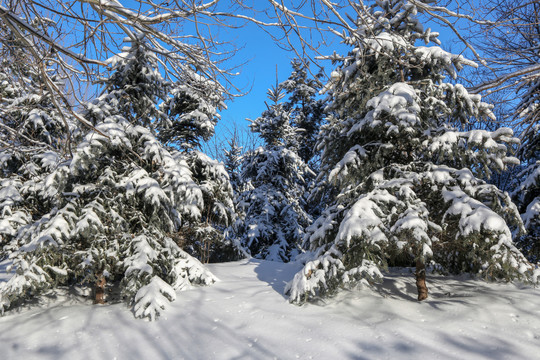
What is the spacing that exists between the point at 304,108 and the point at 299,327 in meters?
15.7

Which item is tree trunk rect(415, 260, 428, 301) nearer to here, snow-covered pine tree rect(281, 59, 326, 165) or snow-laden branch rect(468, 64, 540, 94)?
snow-laden branch rect(468, 64, 540, 94)

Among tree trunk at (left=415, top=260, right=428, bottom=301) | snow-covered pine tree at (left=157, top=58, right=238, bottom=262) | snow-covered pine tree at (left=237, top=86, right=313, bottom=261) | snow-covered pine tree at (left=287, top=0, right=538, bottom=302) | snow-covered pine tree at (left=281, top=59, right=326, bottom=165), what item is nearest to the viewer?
snow-covered pine tree at (left=287, top=0, right=538, bottom=302)

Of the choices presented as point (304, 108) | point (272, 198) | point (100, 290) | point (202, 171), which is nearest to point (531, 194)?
point (202, 171)

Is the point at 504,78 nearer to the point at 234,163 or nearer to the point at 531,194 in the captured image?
the point at 531,194

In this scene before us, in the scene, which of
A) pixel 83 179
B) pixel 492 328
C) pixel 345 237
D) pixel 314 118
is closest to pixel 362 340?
pixel 345 237

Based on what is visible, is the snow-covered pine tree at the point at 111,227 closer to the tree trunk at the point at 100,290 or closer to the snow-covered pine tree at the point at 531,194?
the tree trunk at the point at 100,290

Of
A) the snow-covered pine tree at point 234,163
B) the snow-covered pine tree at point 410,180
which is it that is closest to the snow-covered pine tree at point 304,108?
the snow-covered pine tree at point 234,163

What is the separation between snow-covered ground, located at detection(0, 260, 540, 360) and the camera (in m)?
3.13

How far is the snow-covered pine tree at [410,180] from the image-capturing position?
3.70 metres

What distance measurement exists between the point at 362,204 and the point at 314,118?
1495cm

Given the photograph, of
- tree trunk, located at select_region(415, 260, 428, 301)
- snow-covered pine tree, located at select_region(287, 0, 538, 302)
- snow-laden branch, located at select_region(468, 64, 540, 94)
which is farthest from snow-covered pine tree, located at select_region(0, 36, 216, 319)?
snow-laden branch, located at select_region(468, 64, 540, 94)

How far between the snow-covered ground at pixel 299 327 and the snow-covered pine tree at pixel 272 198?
747 cm

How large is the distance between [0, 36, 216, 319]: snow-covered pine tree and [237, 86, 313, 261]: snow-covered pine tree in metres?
6.44

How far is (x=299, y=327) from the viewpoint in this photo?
12.1ft
